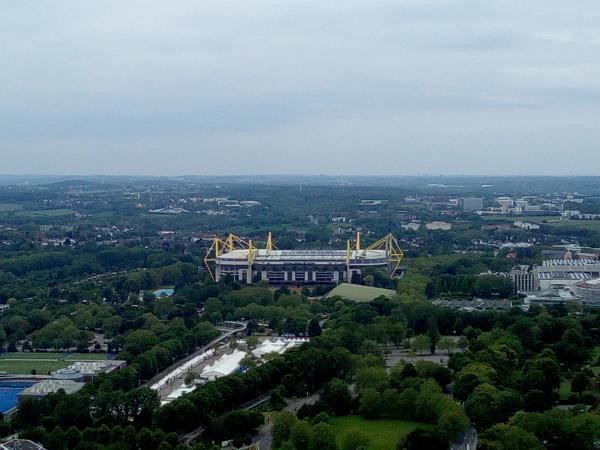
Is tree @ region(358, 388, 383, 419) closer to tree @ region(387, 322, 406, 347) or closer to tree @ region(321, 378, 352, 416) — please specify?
tree @ region(321, 378, 352, 416)

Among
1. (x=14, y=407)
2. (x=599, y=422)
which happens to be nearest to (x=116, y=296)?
(x=14, y=407)

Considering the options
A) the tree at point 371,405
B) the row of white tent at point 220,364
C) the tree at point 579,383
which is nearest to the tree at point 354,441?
the tree at point 371,405

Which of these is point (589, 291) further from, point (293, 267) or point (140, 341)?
point (140, 341)

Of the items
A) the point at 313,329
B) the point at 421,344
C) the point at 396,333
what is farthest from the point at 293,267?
the point at 421,344

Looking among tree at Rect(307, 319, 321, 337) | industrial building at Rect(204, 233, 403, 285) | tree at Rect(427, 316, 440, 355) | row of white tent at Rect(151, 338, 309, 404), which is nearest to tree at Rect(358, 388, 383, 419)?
row of white tent at Rect(151, 338, 309, 404)

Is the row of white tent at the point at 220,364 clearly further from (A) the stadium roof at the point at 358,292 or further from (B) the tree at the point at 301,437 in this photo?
(A) the stadium roof at the point at 358,292
